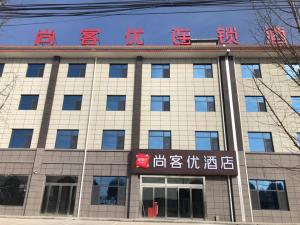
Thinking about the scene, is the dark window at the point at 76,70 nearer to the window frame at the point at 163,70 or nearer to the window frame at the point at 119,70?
the window frame at the point at 119,70

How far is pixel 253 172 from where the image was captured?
17969 millimetres

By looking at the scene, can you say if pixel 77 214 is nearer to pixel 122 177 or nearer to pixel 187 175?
pixel 122 177

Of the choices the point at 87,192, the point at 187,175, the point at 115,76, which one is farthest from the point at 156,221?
the point at 115,76

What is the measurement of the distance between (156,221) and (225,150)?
242 inches

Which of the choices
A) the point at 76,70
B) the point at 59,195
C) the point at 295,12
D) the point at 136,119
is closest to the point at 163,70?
the point at 136,119

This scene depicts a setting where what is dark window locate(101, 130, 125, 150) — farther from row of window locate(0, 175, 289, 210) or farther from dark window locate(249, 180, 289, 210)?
dark window locate(249, 180, 289, 210)

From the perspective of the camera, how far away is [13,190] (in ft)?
60.6

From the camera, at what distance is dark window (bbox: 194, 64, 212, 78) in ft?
69.1

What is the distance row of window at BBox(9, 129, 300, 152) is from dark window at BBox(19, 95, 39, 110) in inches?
67.8

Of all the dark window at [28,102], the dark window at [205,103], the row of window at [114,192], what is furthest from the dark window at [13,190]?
the dark window at [205,103]

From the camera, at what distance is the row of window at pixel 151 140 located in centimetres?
A: 1884

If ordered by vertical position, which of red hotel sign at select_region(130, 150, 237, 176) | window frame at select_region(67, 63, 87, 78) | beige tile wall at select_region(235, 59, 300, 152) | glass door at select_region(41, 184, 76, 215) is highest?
window frame at select_region(67, 63, 87, 78)

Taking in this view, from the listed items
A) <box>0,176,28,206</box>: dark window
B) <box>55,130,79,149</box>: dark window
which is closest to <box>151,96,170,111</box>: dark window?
<box>55,130,79,149</box>: dark window

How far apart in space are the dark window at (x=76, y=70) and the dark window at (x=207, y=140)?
378 inches
